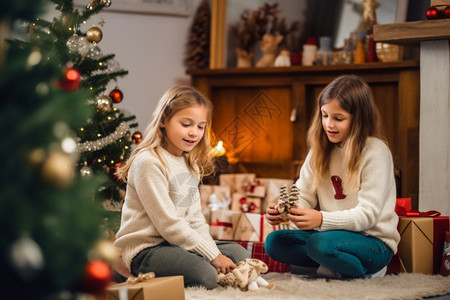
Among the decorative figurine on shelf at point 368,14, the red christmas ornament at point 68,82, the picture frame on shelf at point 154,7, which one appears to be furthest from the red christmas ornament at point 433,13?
the red christmas ornament at point 68,82

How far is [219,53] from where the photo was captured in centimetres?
380

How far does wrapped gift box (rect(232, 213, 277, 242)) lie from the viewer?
9.64ft

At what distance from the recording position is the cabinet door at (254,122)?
3688 millimetres

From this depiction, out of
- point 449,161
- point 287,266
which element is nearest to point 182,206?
point 287,266

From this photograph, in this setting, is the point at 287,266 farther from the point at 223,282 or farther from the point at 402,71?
the point at 402,71

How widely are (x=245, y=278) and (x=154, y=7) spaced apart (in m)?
2.29

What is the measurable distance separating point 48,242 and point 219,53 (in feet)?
10.3

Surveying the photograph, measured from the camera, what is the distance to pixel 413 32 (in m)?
2.98

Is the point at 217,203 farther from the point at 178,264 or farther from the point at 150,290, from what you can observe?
the point at 150,290

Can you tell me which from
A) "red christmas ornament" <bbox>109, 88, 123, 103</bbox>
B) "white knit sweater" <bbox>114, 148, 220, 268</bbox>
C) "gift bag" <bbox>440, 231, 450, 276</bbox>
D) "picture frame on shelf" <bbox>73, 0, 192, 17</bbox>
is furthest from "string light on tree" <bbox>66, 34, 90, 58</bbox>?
"gift bag" <bbox>440, 231, 450, 276</bbox>

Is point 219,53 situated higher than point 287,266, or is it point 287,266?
point 219,53

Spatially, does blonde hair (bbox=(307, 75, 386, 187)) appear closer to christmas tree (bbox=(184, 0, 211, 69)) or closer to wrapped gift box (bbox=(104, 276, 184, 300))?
wrapped gift box (bbox=(104, 276, 184, 300))

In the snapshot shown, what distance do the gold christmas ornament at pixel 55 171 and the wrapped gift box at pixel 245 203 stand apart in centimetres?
259

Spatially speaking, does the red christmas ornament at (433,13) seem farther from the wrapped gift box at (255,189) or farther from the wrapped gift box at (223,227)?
the wrapped gift box at (223,227)
